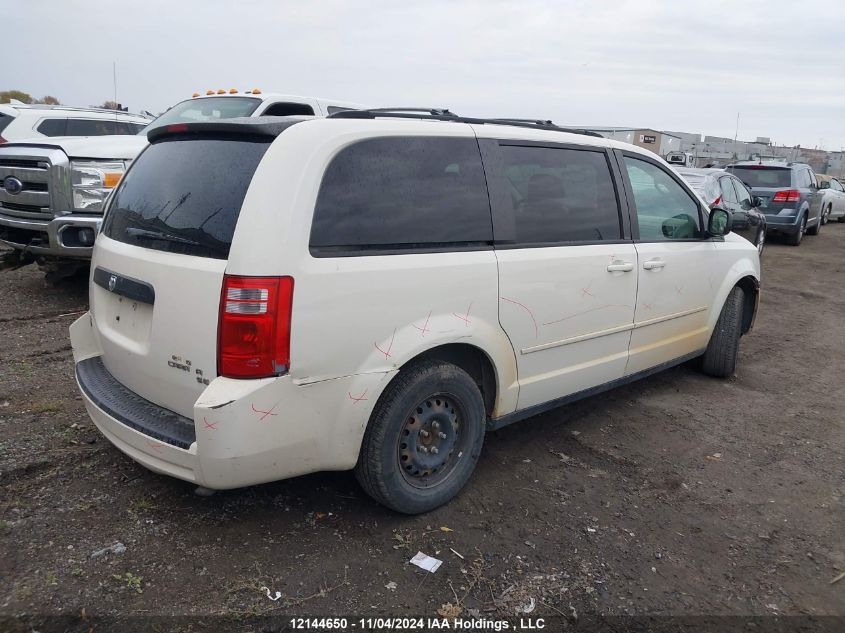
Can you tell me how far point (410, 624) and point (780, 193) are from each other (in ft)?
47.0

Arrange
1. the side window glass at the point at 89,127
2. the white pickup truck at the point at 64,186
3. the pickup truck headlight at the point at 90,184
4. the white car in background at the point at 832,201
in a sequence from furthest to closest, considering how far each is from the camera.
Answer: the white car in background at the point at 832,201 < the side window glass at the point at 89,127 < the pickup truck headlight at the point at 90,184 < the white pickup truck at the point at 64,186

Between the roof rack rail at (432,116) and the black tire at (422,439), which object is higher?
the roof rack rail at (432,116)

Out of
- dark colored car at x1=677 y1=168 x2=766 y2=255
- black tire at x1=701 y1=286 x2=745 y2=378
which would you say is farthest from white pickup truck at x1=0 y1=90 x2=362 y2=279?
dark colored car at x1=677 y1=168 x2=766 y2=255

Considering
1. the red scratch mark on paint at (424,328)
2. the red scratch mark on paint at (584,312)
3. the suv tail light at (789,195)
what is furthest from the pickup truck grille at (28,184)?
the suv tail light at (789,195)

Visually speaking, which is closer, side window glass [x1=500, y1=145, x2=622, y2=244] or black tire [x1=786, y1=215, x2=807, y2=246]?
side window glass [x1=500, y1=145, x2=622, y2=244]

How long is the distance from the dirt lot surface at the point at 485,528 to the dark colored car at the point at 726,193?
5.78 m

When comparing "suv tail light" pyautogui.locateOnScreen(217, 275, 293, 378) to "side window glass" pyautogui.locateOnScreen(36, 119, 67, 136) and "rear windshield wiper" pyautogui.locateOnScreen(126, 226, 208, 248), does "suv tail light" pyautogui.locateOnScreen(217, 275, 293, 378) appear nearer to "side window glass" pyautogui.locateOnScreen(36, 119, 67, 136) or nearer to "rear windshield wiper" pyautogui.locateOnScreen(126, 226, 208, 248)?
"rear windshield wiper" pyautogui.locateOnScreen(126, 226, 208, 248)

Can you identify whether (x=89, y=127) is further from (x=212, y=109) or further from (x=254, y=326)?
(x=254, y=326)

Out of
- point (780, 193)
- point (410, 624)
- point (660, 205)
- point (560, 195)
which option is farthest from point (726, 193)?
point (410, 624)

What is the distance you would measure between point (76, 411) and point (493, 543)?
2.74 meters

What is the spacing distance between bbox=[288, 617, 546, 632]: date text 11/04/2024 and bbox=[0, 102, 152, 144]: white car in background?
9067mm

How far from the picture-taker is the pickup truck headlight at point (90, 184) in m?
6.36

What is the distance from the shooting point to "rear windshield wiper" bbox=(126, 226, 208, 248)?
2.83 metres

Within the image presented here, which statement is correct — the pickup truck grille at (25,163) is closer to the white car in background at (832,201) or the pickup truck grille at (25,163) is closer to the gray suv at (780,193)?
the gray suv at (780,193)
